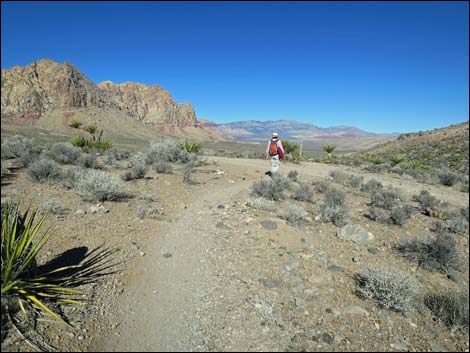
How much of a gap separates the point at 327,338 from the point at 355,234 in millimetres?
3532

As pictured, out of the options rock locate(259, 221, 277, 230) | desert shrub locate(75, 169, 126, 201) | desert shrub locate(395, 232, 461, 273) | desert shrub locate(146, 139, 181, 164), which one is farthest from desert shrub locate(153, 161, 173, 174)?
desert shrub locate(395, 232, 461, 273)

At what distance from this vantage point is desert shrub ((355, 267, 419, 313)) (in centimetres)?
Answer: 368

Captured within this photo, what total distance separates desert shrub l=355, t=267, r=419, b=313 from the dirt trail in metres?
2.35

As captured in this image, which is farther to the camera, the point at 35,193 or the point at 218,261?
the point at 35,193

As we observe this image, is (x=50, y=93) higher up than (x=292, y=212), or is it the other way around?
(x=50, y=93)

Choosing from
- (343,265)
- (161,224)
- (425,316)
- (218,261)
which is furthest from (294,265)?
(161,224)

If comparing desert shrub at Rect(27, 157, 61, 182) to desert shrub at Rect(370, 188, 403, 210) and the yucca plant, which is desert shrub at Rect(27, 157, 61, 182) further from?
desert shrub at Rect(370, 188, 403, 210)

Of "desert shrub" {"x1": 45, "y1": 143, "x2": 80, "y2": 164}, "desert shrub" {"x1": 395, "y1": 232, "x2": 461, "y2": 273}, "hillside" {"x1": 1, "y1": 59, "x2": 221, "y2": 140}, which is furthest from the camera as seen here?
"hillside" {"x1": 1, "y1": 59, "x2": 221, "y2": 140}

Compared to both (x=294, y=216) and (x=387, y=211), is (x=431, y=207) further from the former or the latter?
(x=294, y=216)

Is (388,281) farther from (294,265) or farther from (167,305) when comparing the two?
(167,305)

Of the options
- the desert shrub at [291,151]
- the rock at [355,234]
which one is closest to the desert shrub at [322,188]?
the rock at [355,234]

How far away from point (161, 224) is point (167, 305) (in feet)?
9.72

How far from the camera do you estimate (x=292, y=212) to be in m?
6.80

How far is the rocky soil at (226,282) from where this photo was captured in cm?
308
